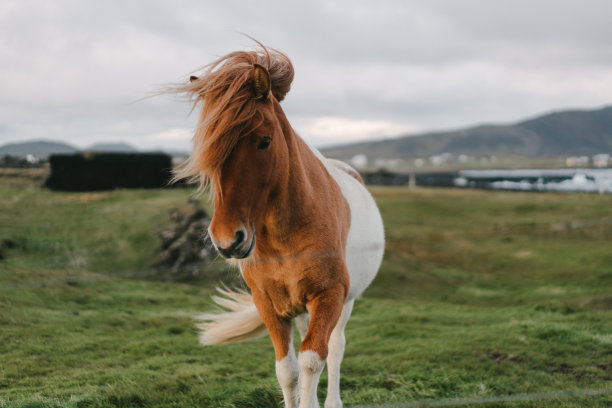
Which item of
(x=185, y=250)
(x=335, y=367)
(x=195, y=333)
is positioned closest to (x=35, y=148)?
(x=185, y=250)

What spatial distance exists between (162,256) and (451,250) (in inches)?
509

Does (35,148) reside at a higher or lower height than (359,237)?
higher

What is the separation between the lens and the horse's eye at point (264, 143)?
2.44 meters

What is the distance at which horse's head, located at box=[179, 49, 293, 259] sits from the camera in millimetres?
2298

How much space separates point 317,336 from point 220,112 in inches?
61.1

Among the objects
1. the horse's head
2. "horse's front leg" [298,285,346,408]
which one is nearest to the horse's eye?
the horse's head

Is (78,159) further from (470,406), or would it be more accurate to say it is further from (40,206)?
(470,406)

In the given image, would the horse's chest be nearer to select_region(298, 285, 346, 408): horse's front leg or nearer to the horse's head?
select_region(298, 285, 346, 408): horse's front leg

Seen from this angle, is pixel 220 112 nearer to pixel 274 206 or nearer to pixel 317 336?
pixel 274 206

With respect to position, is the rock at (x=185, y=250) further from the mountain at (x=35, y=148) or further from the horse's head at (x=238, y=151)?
the horse's head at (x=238, y=151)

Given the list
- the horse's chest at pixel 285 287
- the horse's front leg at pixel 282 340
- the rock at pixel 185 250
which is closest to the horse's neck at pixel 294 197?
the horse's chest at pixel 285 287

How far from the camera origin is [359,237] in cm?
368

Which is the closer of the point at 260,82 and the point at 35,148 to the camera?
the point at 260,82

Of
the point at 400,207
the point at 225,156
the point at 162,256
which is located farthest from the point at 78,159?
the point at 400,207
